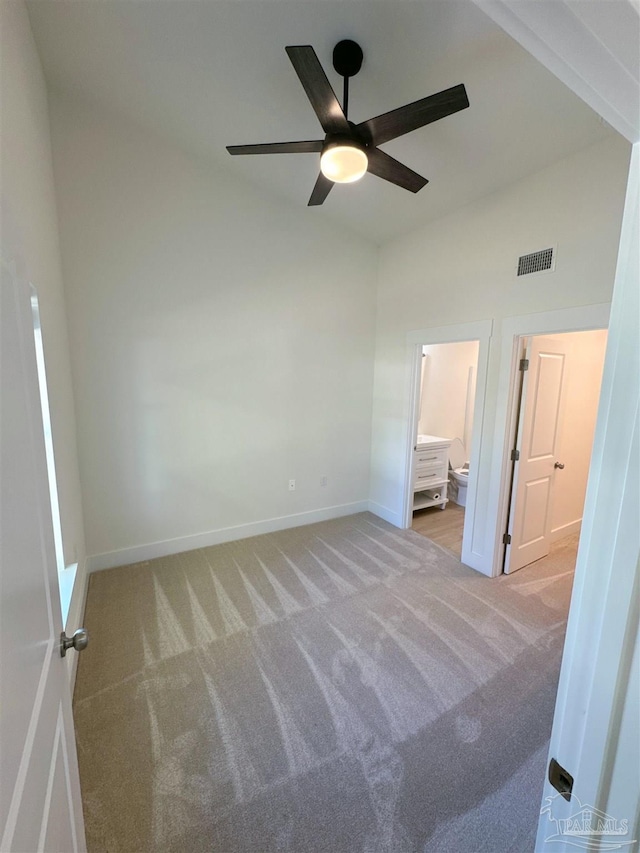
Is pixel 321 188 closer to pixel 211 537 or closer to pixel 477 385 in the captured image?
pixel 477 385

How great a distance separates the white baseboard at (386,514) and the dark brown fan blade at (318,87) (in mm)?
3315

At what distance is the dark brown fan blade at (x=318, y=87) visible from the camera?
1.35 meters

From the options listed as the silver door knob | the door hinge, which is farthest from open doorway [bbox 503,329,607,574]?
the silver door knob

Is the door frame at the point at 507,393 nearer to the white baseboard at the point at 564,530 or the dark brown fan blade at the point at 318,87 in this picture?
the white baseboard at the point at 564,530

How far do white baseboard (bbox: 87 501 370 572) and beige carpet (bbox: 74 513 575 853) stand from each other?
0.41 ft

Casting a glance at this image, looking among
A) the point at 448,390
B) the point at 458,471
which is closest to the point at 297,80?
the point at 448,390

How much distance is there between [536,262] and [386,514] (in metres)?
2.76

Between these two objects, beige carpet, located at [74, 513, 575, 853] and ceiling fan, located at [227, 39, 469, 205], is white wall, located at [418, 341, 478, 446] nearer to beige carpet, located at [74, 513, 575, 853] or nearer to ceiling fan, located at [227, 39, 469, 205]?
beige carpet, located at [74, 513, 575, 853]

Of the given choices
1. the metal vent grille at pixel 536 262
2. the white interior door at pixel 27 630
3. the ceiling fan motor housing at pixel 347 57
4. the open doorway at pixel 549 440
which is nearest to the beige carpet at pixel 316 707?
the open doorway at pixel 549 440

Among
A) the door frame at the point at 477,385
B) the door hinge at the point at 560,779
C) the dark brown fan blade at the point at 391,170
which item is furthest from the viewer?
the door frame at the point at 477,385

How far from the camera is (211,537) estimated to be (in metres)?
3.36

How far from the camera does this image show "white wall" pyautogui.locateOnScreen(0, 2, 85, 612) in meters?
1.34

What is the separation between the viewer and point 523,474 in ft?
9.11

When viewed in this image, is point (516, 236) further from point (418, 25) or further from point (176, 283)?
point (176, 283)
